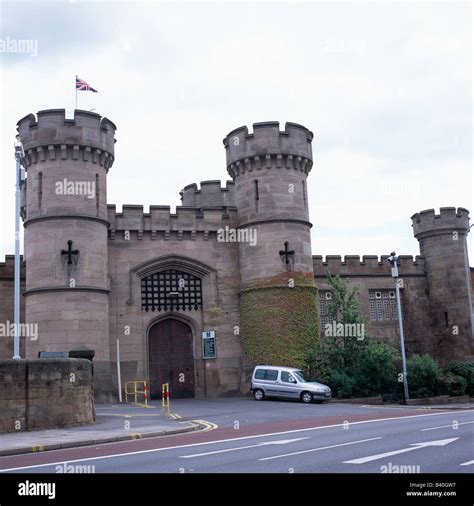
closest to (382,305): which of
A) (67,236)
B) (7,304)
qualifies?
(67,236)

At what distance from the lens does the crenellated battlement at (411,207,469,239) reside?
39719 mm

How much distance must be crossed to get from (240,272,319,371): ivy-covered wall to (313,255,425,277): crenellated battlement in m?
4.61

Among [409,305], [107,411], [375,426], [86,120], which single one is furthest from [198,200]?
[375,426]

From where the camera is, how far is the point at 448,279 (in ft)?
127

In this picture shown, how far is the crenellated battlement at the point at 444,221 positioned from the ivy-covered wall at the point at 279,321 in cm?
1108

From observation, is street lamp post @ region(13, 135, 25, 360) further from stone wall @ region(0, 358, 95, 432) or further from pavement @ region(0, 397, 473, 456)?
pavement @ region(0, 397, 473, 456)

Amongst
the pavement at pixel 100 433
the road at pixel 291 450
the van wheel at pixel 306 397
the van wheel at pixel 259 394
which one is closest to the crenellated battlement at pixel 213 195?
the van wheel at pixel 259 394

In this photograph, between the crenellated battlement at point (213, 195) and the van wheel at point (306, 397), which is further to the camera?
the crenellated battlement at point (213, 195)

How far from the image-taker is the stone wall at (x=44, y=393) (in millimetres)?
17031

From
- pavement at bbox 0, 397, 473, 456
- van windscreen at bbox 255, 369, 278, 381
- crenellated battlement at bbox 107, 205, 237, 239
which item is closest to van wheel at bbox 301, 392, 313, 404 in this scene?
pavement at bbox 0, 397, 473, 456

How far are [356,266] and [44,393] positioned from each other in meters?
23.8

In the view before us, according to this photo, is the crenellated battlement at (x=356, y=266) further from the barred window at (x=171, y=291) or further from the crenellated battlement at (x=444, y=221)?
the barred window at (x=171, y=291)

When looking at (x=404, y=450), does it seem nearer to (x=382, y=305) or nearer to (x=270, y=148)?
(x=270, y=148)
